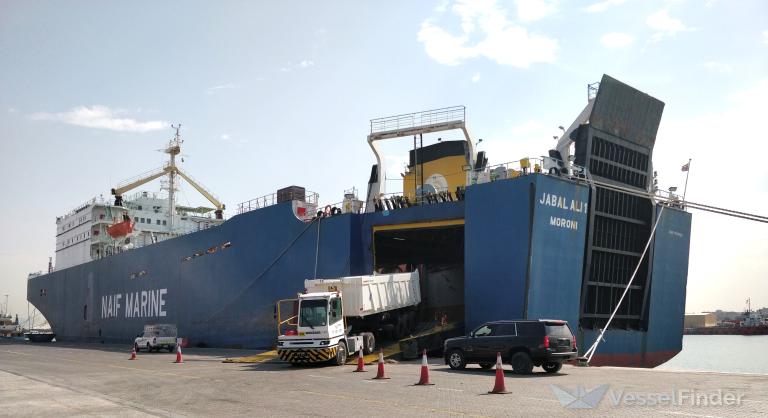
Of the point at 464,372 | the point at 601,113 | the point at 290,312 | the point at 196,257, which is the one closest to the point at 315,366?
the point at 290,312

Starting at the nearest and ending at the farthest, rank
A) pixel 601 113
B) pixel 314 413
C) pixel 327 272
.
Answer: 1. pixel 314 413
2. pixel 601 113
3. pixel 327 272

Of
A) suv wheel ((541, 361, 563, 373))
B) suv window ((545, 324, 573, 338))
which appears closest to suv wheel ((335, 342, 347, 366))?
suv wheel ((541, 361, 563, 373))

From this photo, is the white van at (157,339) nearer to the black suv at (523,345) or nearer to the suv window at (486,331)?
the black suv at (523,345)

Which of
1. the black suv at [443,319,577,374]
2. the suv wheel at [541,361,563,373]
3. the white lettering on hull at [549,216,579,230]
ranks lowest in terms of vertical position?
the suv wheel at [541,361,563,373]

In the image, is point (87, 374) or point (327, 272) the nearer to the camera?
point (87, 374)

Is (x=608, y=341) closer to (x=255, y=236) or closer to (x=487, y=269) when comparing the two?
(x=487, y=269)

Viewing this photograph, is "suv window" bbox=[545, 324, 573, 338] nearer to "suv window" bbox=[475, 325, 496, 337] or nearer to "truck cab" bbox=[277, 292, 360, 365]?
"suv window" bbox=[475, 325, 496, 337]

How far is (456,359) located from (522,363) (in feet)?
7.83

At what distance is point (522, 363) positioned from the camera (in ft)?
59.7

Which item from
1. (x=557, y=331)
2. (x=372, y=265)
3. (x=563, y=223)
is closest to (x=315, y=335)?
(x=557, y=331)

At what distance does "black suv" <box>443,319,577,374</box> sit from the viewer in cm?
1798

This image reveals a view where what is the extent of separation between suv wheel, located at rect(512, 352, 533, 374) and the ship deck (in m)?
0.44

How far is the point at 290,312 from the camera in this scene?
23.3m

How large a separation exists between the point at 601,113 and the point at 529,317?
1089cm
